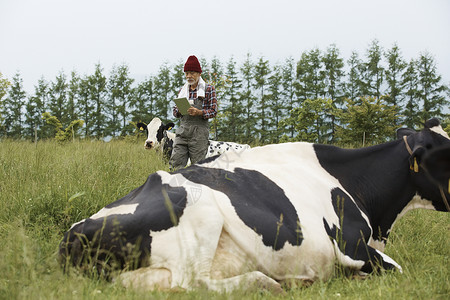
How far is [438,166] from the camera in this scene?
3.84 metres

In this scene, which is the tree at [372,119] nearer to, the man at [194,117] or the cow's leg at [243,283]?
the man at [194,117]

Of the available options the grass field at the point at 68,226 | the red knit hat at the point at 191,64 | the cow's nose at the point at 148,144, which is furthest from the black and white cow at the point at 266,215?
the cow's nose at the point at 148,144

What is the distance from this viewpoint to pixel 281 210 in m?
3.16

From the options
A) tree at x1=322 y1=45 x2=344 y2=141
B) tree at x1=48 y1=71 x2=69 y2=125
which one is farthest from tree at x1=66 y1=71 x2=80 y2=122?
tree at x1=322 y1=45 x2=344 y2=141

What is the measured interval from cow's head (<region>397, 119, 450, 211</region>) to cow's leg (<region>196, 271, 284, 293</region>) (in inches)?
83.8

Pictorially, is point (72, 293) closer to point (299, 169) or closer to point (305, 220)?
point (305, 220)

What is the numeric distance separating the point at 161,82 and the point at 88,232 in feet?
140

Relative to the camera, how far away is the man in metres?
6.54

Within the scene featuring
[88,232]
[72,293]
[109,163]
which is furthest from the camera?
[109,163]

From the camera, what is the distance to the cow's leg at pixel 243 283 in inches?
96.5

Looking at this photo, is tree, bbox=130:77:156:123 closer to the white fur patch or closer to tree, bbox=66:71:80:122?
tree, bbox=66:71:80:122

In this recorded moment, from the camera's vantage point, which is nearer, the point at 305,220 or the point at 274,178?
the point at 305,220

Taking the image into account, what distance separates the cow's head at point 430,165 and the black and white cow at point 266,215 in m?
0.01

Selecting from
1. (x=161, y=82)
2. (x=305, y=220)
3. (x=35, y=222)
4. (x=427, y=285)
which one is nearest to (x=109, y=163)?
(x=35, y=222)
